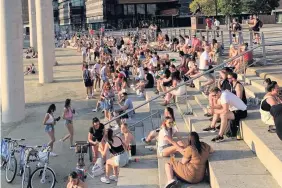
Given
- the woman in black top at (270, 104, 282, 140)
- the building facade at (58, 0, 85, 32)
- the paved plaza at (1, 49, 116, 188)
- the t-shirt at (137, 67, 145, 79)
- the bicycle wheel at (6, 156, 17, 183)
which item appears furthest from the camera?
the building facade at (58, 0, 85, 32)

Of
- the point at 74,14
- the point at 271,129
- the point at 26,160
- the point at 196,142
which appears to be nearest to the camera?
the point at 196,142

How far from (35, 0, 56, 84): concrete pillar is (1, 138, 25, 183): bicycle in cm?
1706

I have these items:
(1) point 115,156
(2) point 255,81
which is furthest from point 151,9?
(1) point 115,156

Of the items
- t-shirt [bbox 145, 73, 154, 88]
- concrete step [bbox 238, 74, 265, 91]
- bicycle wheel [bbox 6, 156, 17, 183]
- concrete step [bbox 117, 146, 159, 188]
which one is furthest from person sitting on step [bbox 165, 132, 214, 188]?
t-shirt [bbox 145, 73, 154, 88]

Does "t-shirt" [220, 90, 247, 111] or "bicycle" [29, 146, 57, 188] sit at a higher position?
"t-shirt" [220, 90, 247, 111]

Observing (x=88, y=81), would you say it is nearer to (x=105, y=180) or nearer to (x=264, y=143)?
(x=105, y=180)

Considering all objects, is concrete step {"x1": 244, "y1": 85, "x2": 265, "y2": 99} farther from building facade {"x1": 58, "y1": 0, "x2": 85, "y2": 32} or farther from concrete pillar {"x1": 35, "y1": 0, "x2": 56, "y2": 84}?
building facade {"x1": 58, "y1": 0, "x2": 85, "y2": 32}

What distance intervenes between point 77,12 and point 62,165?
11834 centimetres

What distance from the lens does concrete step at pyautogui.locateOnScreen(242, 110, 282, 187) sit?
21.2ft

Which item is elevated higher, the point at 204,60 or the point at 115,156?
the point at 204,60

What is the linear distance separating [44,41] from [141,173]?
66.7 feet

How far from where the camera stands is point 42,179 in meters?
9.04

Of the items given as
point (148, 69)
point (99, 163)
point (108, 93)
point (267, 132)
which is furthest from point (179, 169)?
point (148, 69)

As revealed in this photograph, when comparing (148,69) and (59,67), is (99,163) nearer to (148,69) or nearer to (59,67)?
(148,69)
